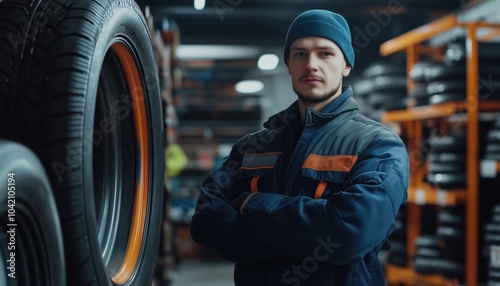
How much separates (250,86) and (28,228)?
1203 centimetres

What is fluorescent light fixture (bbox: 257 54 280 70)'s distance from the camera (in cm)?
1251

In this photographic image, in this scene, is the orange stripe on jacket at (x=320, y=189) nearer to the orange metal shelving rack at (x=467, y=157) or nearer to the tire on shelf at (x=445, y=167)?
the orange metal shelving rack at (x=467, y=157)

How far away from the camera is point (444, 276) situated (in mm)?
5457

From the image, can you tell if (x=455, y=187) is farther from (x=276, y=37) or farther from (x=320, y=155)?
(x=276, y=37)

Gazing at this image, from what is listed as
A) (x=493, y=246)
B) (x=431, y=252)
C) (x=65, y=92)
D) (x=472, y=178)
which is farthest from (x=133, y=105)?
(x=431, y=252)

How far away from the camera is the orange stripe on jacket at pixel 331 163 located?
6.50 feet

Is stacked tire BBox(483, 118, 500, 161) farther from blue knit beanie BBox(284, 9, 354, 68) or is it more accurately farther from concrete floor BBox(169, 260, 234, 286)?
concrete floor BBox(169, 260, 234, 286)

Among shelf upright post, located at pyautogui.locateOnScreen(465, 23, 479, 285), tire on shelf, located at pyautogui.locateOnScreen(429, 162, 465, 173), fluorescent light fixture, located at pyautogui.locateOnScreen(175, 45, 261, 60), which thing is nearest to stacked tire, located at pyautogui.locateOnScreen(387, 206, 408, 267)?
tire on shelf, located at pyautogui.locateOnScreen(429, 162, 465, 173)

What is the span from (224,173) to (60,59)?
1031 mm

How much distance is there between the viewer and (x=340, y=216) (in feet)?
5.91

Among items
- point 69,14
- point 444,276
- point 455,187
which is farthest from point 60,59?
point 444,276

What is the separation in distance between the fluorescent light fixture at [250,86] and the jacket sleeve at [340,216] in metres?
11.0

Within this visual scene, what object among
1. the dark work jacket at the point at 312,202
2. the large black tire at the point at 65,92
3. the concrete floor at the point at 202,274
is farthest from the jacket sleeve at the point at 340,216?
the concrete floor at the point at 202,274

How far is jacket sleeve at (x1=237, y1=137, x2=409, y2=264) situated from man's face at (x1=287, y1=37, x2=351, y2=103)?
292 millimetres
